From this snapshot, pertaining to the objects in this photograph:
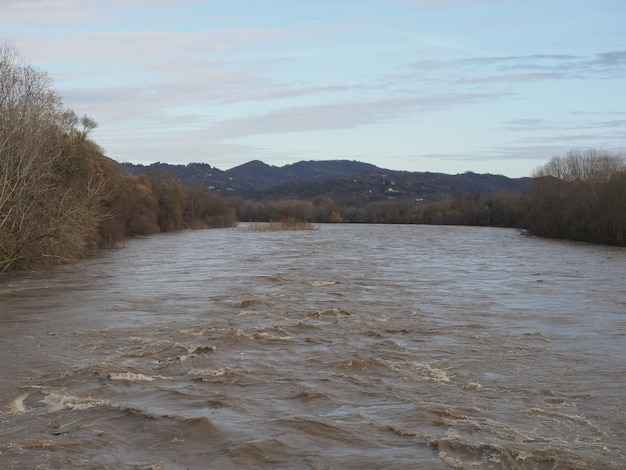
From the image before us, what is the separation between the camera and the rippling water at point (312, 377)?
7.02 metres

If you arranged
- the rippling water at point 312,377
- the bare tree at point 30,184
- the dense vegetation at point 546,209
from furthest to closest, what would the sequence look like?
the dense vegetation at point 546,209, the bare tree at point 30,184, the rippling water at point 312,377

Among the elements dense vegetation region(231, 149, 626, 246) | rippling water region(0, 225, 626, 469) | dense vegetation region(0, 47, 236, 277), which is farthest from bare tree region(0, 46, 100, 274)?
dense vegetation region(231, 149, 626, 246)

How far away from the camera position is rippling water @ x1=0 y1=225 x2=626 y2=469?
7.02m

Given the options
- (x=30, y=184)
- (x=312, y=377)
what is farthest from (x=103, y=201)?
(x=312, y=377)

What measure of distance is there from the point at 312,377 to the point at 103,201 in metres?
33.9

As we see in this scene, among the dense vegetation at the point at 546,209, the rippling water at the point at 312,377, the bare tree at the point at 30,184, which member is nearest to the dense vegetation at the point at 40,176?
the bare tree at the point at 30,184

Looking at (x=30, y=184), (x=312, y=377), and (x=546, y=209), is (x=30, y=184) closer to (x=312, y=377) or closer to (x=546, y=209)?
(x=312, y=377)

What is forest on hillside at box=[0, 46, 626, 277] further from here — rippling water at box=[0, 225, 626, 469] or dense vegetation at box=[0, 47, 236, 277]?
rippling water at box=[0, 225, 626, 469]

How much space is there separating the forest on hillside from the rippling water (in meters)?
4.58

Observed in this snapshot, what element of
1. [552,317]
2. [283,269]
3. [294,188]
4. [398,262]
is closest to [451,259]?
[398,262]

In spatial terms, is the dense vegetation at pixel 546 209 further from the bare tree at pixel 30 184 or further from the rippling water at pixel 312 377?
the bare tree at pixel 30 184

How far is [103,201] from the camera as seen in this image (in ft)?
135

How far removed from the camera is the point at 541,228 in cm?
5919

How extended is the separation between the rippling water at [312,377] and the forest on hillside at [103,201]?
4.58 m
